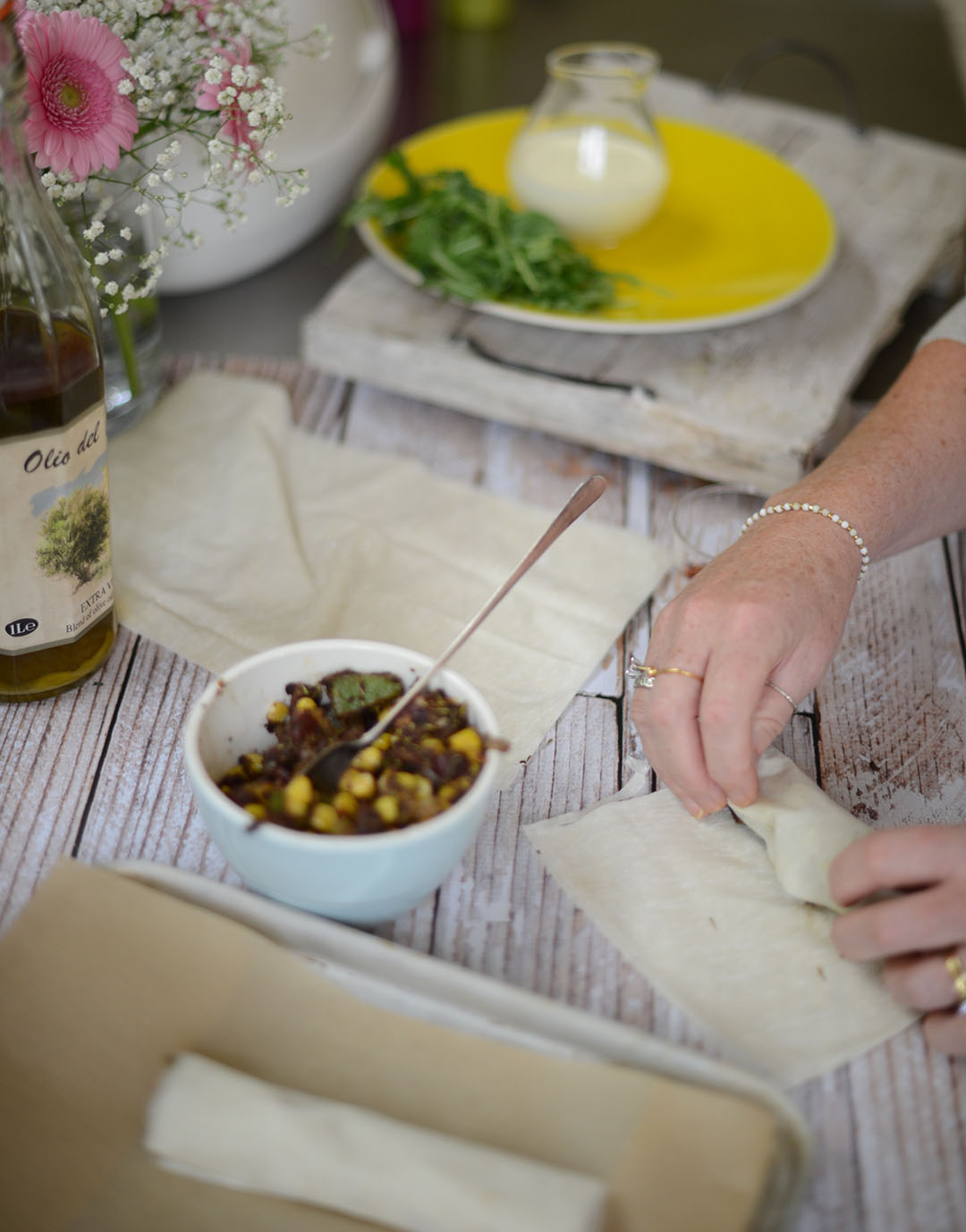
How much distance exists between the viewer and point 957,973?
65 cm

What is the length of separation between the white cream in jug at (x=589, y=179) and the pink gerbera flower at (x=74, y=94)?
57 centimetres

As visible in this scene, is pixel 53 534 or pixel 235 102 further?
pixel 235 102

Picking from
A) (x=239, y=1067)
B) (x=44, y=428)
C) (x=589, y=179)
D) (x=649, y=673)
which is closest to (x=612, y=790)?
(x=649, y=673)

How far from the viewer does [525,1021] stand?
636mm

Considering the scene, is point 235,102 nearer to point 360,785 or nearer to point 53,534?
point 53,534

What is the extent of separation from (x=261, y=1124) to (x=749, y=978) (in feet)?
0.96

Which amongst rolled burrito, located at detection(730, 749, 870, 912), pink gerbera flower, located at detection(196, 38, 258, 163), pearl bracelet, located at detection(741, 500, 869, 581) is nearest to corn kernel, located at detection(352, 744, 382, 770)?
rolled burrito, located at detection(730, 749, 870, 912)

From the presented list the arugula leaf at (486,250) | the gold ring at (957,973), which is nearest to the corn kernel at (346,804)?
the gold ring at (957,973)

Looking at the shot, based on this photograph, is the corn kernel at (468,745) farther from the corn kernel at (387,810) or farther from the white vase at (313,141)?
the white vase at (313,141)

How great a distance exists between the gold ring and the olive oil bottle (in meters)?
0.59

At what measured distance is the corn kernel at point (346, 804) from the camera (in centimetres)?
65

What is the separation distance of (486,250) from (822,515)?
1.69 feet

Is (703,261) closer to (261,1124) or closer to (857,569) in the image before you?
(857,569)

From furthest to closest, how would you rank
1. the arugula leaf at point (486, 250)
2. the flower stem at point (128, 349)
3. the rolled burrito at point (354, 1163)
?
the arugula leaf at point (486, 250)
the flower stem at point (128, 349)
the rolled burrito at point (354, 1163)
